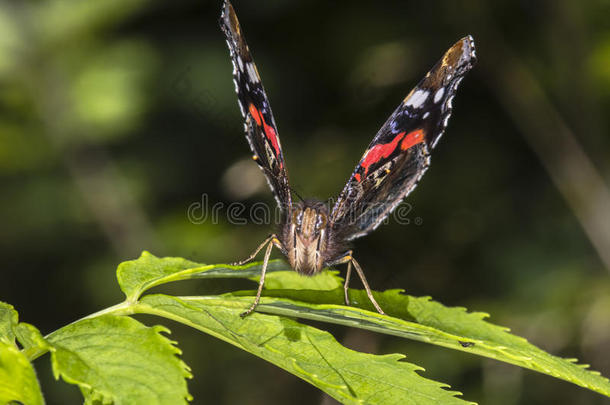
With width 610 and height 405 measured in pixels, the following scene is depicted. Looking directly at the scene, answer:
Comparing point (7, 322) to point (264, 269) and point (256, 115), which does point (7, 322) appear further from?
point (256, 115)

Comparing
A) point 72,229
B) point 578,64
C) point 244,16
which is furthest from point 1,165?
point 578,64

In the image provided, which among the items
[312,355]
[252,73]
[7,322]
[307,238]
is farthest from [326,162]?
[7,322]

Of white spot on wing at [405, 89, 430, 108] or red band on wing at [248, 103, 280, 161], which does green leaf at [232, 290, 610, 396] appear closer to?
red band on wing at [248, 103, 280, 161]

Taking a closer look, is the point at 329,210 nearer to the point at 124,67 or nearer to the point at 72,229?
the point at 124,67

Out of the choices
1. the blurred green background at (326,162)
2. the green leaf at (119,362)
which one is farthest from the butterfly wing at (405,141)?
the blurred green background at (326,162)

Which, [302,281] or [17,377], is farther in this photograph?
[302,281]

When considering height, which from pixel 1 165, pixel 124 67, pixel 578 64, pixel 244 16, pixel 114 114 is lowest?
pixel 1 165
